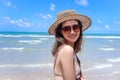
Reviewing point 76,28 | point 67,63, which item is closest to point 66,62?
point 67,63

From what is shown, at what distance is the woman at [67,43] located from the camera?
2.66 metres

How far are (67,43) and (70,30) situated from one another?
0.40ft

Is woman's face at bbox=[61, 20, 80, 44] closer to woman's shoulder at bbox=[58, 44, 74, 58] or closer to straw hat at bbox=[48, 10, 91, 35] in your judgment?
straw hat at bbox=[48, 10, 91, 35]

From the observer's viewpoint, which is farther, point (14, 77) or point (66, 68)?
point (14, 77)

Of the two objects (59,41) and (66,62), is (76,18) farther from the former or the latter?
(66,62)

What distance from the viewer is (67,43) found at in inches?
115

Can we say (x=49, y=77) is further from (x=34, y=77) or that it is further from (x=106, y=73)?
(x=106, y=73)

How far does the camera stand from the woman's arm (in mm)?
2652

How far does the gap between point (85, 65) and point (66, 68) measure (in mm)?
7592

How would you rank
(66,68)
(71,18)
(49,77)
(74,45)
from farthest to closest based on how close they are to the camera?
(49,77)
(74,45)
(71,18)
(66,68)

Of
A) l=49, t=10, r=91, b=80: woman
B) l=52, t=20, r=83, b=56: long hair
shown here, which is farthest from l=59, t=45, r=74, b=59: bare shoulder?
l=52, t=20, r=83, b=56: long hair

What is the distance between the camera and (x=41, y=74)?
8.66 m

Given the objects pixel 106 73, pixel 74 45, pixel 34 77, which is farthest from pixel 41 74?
pixel 74 45

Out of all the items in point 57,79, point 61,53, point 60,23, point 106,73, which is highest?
point 60,23
